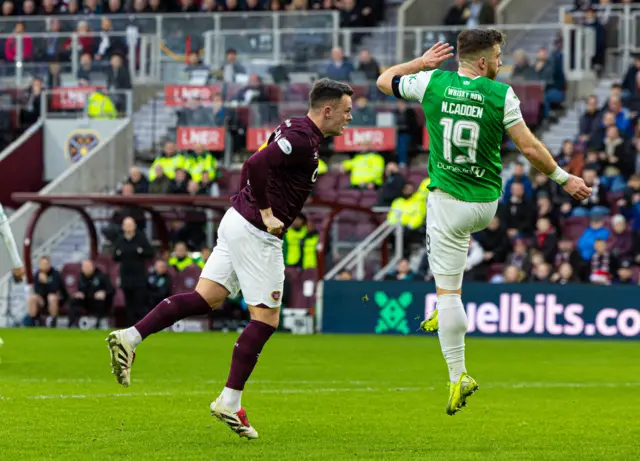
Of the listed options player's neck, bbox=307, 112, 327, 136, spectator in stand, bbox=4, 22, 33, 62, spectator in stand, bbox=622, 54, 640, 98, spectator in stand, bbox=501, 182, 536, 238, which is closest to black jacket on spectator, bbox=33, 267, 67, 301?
spectator in stand, bbox=501, 182, 536, 238

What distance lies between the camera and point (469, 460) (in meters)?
8.06

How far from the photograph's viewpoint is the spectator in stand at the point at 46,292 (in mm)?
25828

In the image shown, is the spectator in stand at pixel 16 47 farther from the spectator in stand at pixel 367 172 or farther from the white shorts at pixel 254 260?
the white shorts at pixel 254 260

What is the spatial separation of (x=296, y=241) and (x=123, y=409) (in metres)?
14.5

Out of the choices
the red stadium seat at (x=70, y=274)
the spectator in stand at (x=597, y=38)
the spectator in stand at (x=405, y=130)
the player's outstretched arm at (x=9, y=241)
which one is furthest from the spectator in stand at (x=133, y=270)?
the player's outstretched arm at (x=9, y=241)

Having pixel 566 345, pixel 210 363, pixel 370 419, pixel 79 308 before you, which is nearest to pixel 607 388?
pixel 370 419

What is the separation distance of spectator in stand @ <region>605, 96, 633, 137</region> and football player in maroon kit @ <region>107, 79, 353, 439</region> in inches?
653

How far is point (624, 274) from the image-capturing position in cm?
2236

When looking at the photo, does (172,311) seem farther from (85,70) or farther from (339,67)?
(85,70)

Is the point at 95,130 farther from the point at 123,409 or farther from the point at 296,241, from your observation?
the point at 123,409

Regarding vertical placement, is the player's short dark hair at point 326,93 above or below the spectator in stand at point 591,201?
above

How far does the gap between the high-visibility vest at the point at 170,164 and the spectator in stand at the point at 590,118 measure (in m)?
7.80

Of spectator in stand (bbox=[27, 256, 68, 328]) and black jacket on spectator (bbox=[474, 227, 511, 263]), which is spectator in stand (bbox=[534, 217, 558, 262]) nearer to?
black jacket on spectator (bbox=[474, 227, 511, 263])

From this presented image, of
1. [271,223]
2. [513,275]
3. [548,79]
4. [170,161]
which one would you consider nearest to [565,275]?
[513,275]
